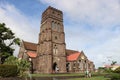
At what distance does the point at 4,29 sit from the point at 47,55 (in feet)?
52.2

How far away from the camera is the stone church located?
52.8 metres

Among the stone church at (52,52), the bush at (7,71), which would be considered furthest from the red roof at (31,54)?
the bush at (7,71)

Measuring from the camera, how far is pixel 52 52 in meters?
53.3

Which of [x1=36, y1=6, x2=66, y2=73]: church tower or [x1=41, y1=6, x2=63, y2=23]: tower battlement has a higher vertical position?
[x1=41, y1=6, x2=63, y2=23]: tower battlement

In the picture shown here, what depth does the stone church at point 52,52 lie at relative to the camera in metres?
52.8

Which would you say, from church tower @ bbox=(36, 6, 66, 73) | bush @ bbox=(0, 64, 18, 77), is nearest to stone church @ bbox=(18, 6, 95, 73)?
church tower @ bbox=(36, 6, 66, 73)

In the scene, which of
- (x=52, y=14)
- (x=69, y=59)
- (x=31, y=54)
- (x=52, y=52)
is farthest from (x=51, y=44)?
(x=52, y=14)

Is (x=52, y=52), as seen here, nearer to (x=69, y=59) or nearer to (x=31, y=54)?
(x=69, y=59)

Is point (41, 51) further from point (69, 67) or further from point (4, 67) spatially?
point (4, 67)

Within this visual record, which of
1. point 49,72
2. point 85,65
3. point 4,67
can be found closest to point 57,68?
point 49,72

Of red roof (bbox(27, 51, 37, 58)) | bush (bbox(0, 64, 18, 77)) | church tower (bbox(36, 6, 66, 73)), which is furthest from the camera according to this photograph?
red roof (bbox(27, 51, 37, 58))

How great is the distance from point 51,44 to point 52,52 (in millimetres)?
2731

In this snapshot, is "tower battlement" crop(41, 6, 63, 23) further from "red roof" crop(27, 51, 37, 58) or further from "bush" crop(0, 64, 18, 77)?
"bush" crop(0, 64, 18, 77)

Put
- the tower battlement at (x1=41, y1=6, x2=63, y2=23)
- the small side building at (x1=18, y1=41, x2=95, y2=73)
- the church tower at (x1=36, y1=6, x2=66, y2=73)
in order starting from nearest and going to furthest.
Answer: the church tower at (x1=36, y1=6, x2=66, y2=73) < the tower battlement at (x1=41, y1=6, x2=63, y2=23) < the small side building at (x1=18, y1=41, x2=95, y2=73)
